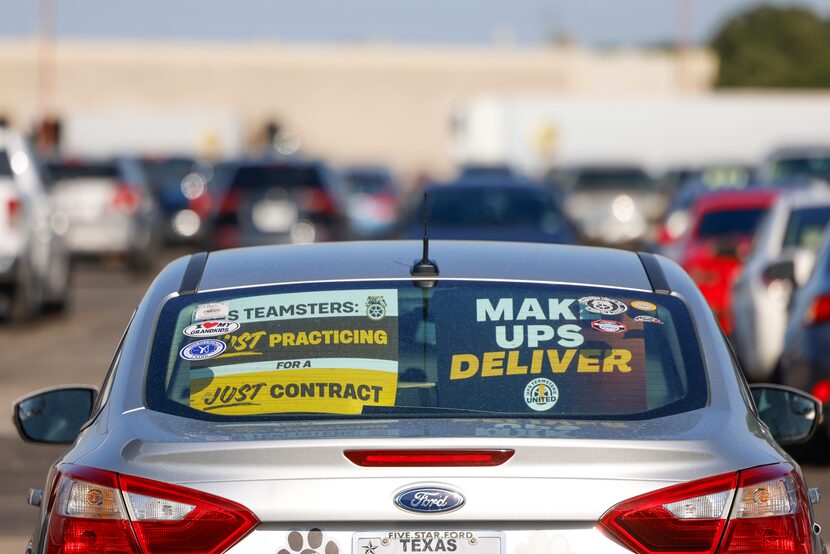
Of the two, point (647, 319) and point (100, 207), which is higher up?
point (100, 207)

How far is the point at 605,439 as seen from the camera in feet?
12.7

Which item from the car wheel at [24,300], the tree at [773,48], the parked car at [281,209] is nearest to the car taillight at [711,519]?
the car wheel at [24,300]

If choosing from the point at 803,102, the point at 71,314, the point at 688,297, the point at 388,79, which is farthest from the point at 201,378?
the point at 388,79

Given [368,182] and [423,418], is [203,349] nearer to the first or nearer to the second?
[423,418]

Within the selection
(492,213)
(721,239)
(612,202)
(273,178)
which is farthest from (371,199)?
(721,239)

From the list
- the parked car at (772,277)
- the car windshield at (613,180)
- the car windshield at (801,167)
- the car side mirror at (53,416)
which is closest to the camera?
the car side mirror at (53,416)

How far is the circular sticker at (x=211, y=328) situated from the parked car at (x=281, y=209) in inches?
726

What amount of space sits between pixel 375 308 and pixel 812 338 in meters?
6.24

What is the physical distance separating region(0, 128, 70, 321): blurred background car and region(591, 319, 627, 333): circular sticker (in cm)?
1465

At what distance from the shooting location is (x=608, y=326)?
448cm

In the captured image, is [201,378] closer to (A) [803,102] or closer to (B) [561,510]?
(B) [561,510]

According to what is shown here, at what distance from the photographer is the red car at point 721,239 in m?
16.0

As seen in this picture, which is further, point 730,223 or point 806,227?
point 730,223

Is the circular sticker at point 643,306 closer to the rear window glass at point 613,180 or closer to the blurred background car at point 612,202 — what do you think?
the blurred background car at point 612,202
